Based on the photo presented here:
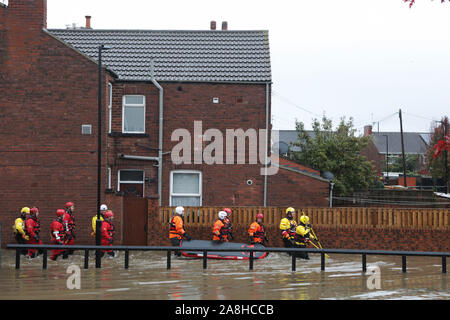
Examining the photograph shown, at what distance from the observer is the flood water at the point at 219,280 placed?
11.7 meters

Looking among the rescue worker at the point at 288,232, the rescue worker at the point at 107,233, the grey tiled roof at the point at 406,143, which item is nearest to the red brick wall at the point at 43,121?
the rescue worker at the point at 107,233

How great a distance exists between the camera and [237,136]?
74.4 ft

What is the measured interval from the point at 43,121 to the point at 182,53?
6.91 metres

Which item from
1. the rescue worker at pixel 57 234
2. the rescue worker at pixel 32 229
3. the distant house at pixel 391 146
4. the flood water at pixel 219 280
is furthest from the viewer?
the distant house at pixel 391 146

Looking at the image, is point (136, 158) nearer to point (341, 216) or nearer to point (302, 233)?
point (302, 233)

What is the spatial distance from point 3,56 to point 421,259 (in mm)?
15549

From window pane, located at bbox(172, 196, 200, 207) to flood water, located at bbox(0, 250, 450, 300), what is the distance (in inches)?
183

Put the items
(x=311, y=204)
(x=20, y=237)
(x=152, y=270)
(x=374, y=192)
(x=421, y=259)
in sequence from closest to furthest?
(x=152, y=270) → (x=20, y=237) → (x=421, y=259) → (x=311, y=204) → (x=374, y=192)

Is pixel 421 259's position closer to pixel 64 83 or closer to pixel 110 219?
pixel 110 219

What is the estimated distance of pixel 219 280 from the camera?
1364cm

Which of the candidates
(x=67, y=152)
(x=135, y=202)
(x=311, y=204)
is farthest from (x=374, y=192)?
(x=67, y=152)

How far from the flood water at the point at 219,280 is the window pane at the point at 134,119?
6111 mm

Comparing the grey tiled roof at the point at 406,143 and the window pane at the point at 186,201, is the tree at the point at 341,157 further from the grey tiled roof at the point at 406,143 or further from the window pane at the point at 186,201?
the grey tiled roof at the point at 406,143

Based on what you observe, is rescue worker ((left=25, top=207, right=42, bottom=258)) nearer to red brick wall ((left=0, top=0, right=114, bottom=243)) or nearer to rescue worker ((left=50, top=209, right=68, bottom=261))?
rescue worker ((left=50, top=209, right=68, bottom=261))
